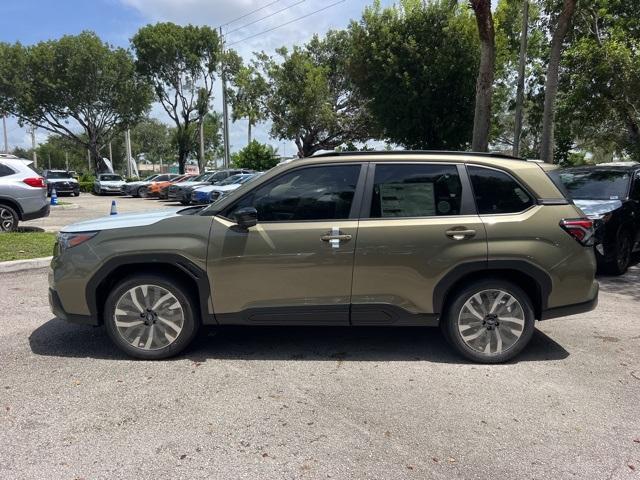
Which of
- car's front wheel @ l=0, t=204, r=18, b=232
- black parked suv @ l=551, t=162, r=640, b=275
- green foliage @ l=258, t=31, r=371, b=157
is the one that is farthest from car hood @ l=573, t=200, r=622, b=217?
green foliage @ l=258, t=31, r=371, b=157

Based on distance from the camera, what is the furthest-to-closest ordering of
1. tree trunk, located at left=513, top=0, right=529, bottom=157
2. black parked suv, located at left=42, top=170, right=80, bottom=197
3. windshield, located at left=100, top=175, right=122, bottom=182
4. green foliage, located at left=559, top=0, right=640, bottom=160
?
windshield, located at left=100, top=175, right=122, bottom=182 → black parked suv, located at left=42, top=170, right=80, bottom=197 → tree trunk, located at left=513, top=0, right=529, bottom=157 → green foliage, located at left=559, top=0, right=640, bottom=160

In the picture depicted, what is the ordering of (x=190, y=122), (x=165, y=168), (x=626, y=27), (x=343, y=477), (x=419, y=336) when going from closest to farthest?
(x=343, y=477) < (x=419, y=336) < (x=626, y=27) < (x=190, y=122) < (x=165, y=168)

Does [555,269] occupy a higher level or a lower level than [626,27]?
lower

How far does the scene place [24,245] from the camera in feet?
30.6

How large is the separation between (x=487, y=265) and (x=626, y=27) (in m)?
18.9

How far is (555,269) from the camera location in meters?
4.33

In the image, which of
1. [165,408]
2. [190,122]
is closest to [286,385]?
[165,408]

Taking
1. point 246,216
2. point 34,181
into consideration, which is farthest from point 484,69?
point 246,216

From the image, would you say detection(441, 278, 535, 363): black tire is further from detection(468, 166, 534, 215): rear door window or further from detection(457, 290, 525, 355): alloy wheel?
detection(468, 166, 534, 215): rear door window

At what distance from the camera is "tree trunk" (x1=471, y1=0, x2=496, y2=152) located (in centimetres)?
1306

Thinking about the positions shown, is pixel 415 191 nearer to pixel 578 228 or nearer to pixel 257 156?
pixel 578 228

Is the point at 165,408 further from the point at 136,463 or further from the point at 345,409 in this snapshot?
the point at 345,409

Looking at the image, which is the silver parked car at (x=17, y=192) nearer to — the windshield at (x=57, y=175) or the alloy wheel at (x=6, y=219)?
the alloy wheel at (x=6, y=219)

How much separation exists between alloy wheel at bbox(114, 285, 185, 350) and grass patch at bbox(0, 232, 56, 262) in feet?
16.1
